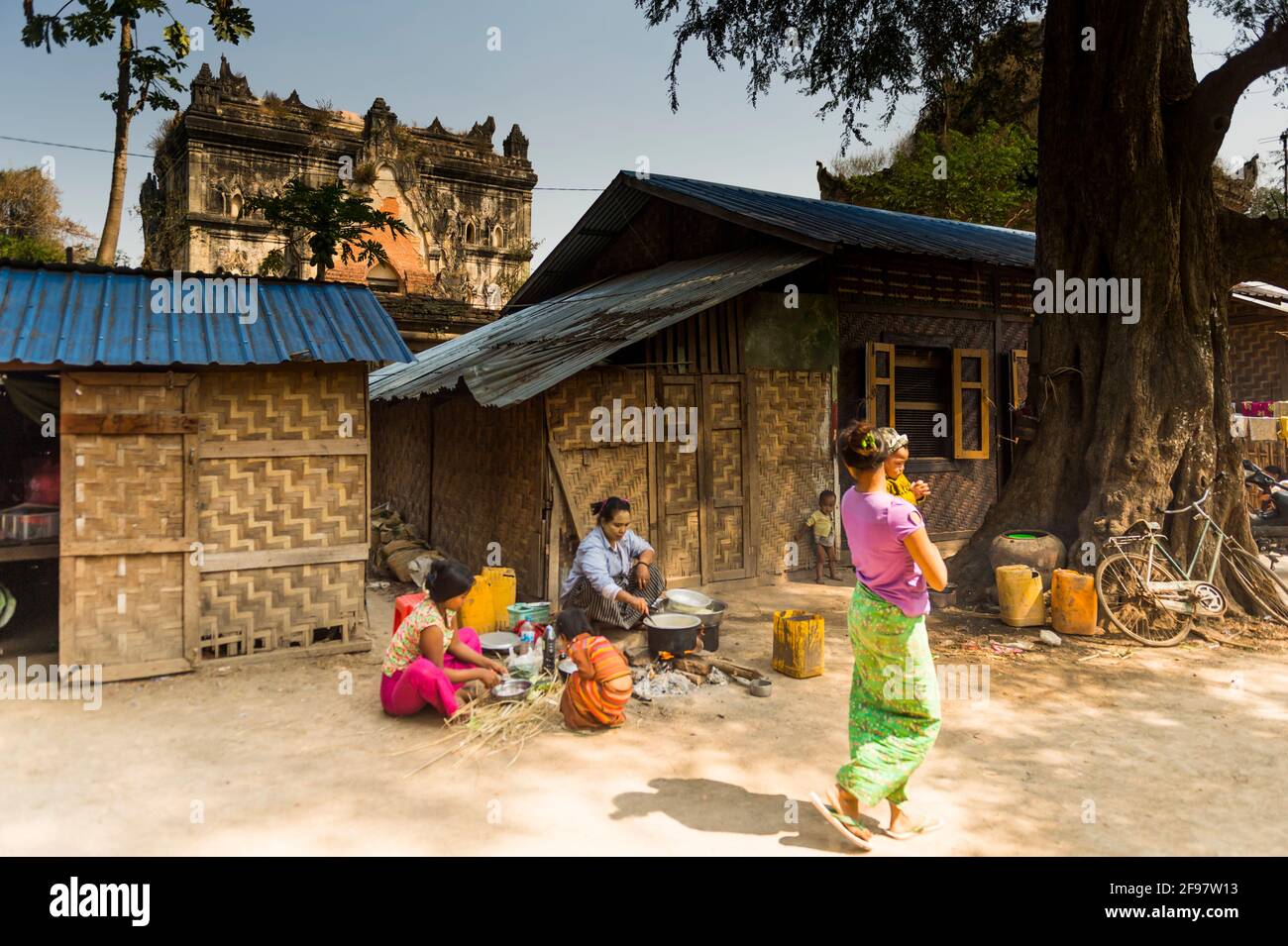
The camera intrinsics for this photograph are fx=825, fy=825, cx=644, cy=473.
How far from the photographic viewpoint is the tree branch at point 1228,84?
22.0ft

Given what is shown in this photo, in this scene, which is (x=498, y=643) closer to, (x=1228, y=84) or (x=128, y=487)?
(x=128, y=487)

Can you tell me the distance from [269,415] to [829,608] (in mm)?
5148

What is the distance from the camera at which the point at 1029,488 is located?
785 centimetres

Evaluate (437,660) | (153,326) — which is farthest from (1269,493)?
(153,326)

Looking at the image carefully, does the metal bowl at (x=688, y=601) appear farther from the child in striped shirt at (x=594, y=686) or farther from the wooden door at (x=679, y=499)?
the wooden door at (x=679, y=499)

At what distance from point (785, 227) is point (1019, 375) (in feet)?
13.9

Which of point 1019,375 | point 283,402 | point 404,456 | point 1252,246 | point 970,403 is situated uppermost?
point 1252,246

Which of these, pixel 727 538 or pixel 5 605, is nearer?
pixel 5 605

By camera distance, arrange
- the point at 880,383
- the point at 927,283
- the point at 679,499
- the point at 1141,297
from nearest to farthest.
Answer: the point at 1141,297, the point at 679,499, the point at 880,383, the point at 927,283

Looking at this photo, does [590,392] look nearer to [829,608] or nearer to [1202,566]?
[829,608]

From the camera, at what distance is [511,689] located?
505 centimetres

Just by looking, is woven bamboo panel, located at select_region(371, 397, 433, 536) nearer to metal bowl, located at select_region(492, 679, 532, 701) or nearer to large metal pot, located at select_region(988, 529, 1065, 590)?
metal bowl, located at select_region(492, 679, 532, 701)

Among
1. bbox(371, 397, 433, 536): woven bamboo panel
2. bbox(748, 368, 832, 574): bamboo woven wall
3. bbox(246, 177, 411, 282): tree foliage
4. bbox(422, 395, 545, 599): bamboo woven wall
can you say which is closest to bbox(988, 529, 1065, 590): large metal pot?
bbox(748, 368, 832, 574): bamboo woven wall

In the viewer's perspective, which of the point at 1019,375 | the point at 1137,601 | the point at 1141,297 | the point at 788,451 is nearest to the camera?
the point at 1137,601
